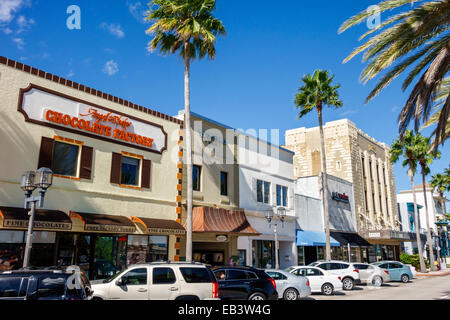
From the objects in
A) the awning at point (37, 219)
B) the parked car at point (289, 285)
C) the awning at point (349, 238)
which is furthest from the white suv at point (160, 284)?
the awning at point (349, 238)

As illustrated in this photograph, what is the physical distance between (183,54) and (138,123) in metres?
4.63

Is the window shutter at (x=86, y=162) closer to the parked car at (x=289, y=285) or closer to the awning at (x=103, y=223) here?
the awning at (x=103, y=223)

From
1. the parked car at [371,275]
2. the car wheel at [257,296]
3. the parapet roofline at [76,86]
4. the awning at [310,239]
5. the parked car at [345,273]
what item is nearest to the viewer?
the car wheel at [257,296]

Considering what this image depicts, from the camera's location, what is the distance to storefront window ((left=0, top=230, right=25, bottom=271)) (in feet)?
46.4

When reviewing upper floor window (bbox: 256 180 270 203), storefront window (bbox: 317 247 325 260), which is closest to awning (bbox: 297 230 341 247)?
storefront window (bbox: 317 247 325 260)

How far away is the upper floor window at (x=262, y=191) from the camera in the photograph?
2761 centimetres

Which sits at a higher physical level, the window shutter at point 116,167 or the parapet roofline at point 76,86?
the parapet roofline at point 76,86

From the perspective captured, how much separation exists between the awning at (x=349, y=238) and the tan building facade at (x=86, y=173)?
19722 mm

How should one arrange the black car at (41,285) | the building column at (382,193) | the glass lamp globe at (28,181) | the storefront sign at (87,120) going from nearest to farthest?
the black car at (41,285), the glass lamp globe at (28,181), the storefront sign at (87,120), the building column at (382,193)

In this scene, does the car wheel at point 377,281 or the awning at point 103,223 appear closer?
the awning at point 103,223

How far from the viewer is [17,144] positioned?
15008 millimetres

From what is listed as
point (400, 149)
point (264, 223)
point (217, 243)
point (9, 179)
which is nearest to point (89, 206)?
point (9, 179)

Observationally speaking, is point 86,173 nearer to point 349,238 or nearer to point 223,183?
point 223,183
